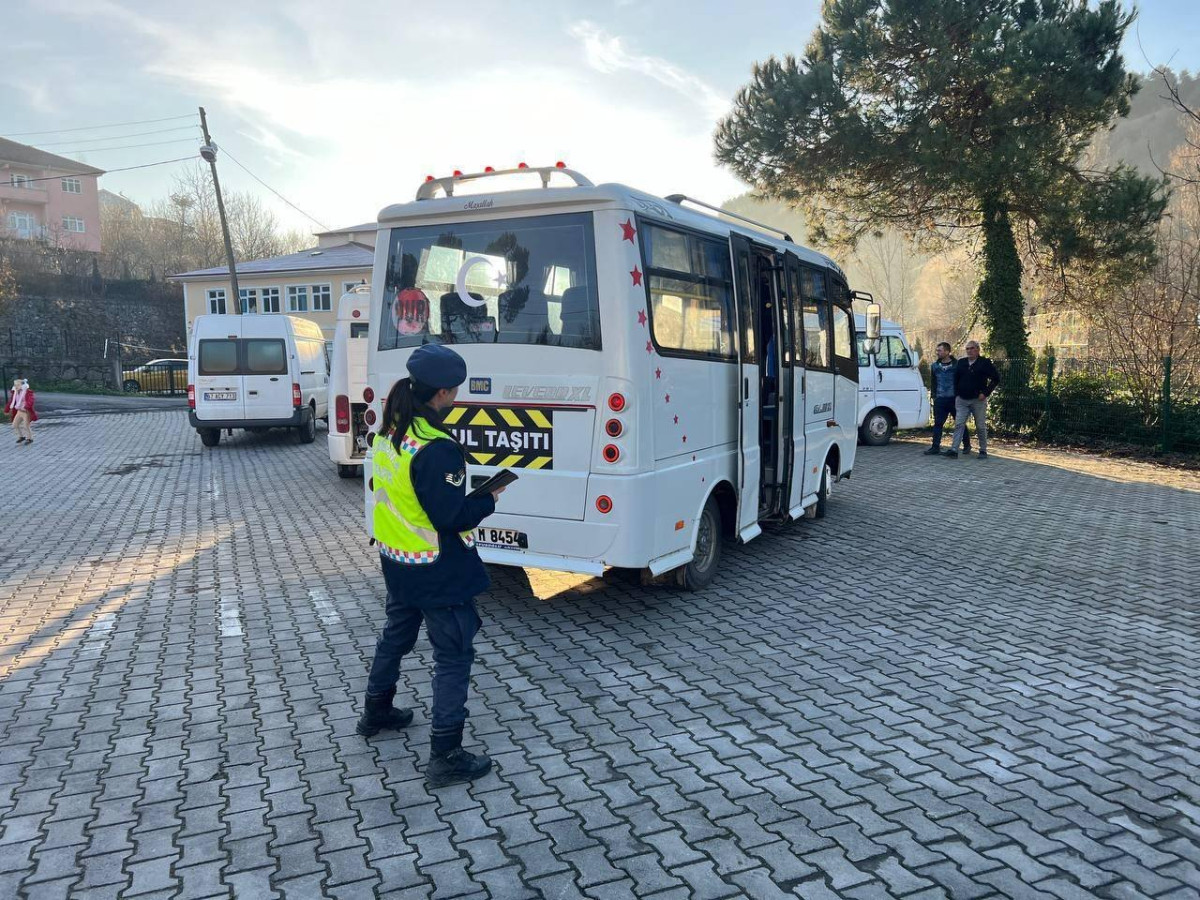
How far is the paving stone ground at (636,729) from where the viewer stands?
10.7ft

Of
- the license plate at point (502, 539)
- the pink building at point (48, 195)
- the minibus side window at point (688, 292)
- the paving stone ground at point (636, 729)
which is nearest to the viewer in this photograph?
the paving stone ground at point (636, 729)

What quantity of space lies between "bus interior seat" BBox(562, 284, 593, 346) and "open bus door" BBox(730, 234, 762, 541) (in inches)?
68.5

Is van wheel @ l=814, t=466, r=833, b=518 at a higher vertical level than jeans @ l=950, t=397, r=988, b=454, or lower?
lower

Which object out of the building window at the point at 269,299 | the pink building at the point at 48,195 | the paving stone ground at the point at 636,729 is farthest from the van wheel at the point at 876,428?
the pink building at the point at 48,195

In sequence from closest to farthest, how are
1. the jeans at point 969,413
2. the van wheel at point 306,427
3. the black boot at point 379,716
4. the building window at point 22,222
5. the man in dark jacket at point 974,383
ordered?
1. the black boot at point 379,716
2. the man in dark jacket at point 974,383
3. the jeans at point 969,413
4. the van wheel at point 306,427
5. the building window at point 22,222

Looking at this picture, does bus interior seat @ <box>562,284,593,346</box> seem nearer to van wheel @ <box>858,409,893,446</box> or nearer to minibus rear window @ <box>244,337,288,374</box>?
van wheel @ <box>858,409,893,446</box>

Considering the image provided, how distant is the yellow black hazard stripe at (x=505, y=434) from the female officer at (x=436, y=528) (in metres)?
2.11

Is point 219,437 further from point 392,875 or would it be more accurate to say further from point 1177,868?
point 1177,868

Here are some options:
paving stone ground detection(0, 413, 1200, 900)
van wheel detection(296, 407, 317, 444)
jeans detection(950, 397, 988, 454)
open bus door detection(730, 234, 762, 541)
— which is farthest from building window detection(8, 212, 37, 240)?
open bus door detection(730, 234, 762, 541)

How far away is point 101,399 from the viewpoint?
32.8 meters

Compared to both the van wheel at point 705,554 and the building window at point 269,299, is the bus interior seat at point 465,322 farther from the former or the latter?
the building window at point 269,299

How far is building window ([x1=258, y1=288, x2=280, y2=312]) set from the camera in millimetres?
45969

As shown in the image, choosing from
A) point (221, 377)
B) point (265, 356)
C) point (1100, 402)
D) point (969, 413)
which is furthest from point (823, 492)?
point (221, 377)

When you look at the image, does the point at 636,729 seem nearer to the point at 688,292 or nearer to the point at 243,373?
the point at 688,292
